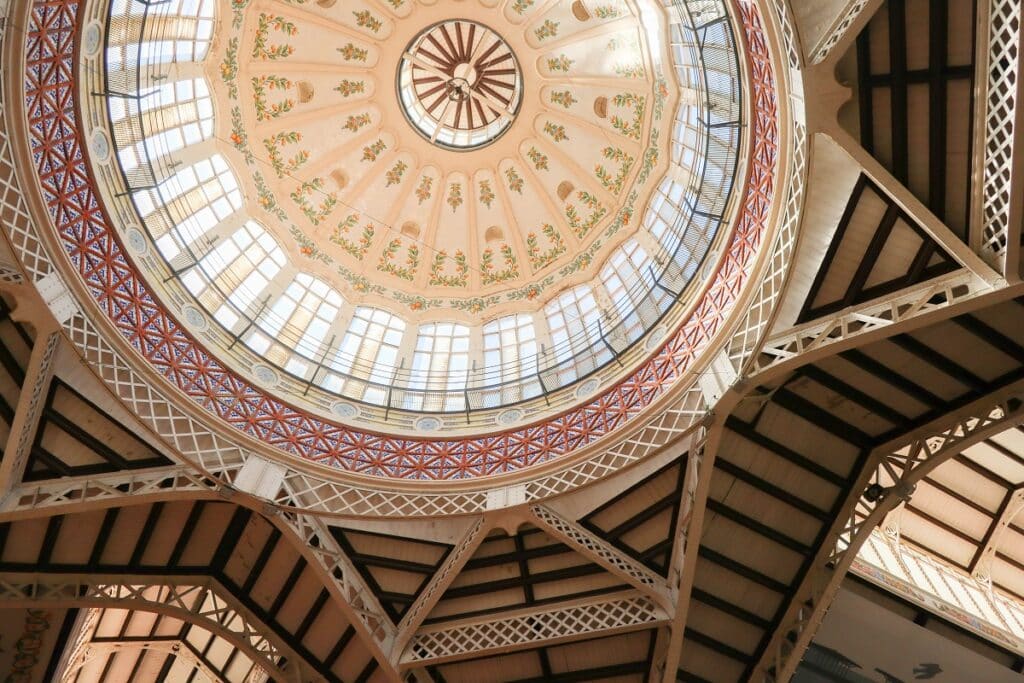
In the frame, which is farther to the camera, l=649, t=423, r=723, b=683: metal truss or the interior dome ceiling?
the interior dome ceiling

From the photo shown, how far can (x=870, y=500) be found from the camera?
52.0 ft

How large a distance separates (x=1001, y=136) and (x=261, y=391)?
588 inches

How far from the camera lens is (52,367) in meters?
14.2

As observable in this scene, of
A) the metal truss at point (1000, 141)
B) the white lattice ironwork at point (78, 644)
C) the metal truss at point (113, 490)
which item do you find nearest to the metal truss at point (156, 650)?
the white lattice ironwork at point (78, 644)

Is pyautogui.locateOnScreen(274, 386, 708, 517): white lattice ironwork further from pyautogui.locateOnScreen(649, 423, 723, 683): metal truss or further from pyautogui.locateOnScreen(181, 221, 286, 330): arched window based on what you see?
pyautogui.locateOnScreen(181, 221, 286, 330): arched window

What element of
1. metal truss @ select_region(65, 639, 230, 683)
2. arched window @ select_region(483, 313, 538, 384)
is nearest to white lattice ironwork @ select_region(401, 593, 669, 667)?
arched window @ select_region(483, 313, 538, 384)

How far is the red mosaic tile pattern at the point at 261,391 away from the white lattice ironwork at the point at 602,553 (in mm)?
1460

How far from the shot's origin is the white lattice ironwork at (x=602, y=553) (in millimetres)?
15828

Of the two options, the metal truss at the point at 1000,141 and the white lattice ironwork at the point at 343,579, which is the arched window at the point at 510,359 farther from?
the metal truss at the point at 1000,141

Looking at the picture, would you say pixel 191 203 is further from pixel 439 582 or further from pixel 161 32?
pixel 439 582

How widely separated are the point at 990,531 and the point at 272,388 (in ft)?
63.9

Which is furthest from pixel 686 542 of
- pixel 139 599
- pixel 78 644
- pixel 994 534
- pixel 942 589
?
pixel 78 644

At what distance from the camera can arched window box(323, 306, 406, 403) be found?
19812 millimetres

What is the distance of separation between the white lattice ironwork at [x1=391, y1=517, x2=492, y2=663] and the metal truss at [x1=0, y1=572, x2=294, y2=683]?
3.05 meters
